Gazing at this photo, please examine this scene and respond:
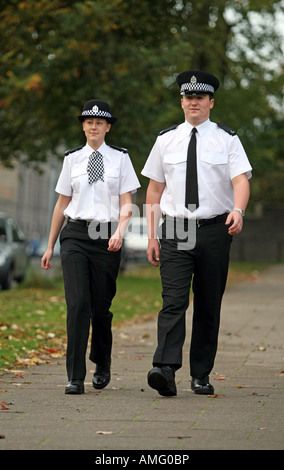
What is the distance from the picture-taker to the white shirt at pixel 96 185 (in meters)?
6.91

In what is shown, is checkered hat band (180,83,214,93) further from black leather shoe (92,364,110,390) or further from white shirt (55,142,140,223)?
black leather shoe (92,364,110,390)

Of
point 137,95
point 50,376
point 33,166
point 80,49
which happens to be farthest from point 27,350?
point 33,166

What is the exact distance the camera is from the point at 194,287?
22.6 ft

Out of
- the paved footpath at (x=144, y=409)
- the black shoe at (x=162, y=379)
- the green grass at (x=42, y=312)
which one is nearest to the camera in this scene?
the paved footpath at (x=144, y=409)

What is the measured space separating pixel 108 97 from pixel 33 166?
19.3ft

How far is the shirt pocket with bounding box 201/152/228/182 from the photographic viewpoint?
668cm

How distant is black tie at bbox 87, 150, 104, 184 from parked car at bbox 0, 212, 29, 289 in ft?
44.1

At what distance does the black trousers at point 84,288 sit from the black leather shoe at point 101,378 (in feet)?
0.16

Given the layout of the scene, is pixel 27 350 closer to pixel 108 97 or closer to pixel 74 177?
pixel 74 177

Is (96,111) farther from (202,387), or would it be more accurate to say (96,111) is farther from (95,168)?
(202,387)

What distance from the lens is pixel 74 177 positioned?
7.00 meters

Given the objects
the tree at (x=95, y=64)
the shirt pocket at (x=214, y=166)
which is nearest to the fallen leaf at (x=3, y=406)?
the shirt pocket at (x=214, y=166)

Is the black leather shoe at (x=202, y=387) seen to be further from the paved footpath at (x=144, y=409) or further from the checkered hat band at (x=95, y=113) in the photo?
the checkered hat band at (x=95, y=113)
